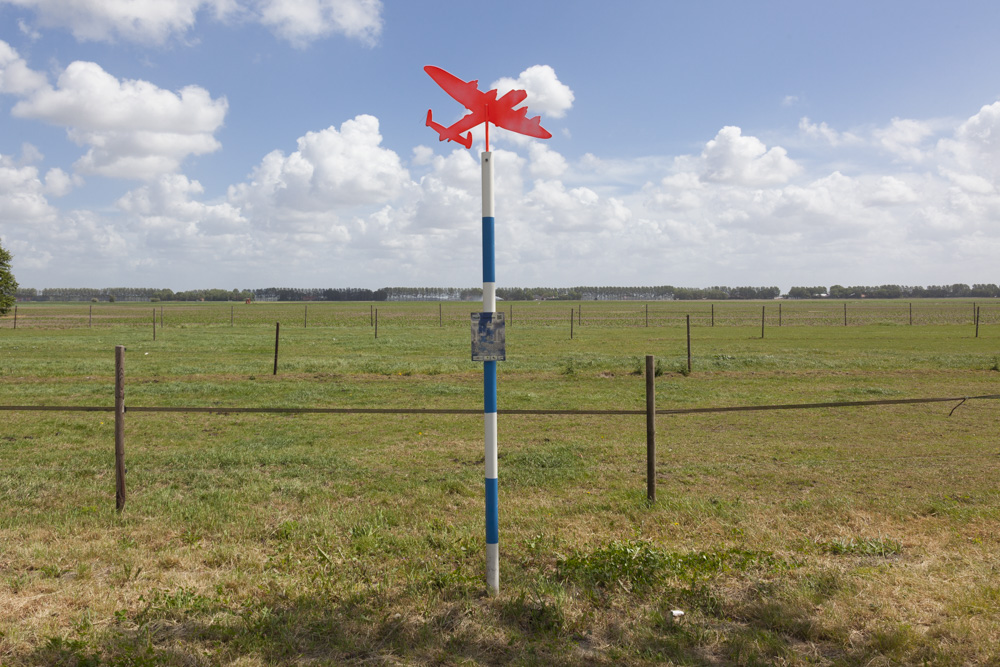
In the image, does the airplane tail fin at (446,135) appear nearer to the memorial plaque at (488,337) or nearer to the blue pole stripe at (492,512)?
the memorial plaque at (488,337)

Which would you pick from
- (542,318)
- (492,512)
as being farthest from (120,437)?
(542,318)

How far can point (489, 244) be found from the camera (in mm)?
4367

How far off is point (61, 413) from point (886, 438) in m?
15.2

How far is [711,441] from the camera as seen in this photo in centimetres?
1020

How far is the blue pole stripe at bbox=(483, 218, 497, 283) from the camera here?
14.2 ft

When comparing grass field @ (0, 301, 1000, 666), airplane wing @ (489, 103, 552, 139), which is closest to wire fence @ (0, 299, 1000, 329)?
grass field @ (0, 301, 1000, 666)

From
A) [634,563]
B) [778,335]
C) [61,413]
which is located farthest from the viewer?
[778,335]

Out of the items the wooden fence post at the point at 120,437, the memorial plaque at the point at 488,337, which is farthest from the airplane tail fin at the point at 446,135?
the wooden fence post at the point at 120,437

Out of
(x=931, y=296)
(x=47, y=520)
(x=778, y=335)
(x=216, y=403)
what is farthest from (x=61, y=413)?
(x=931, y=296)

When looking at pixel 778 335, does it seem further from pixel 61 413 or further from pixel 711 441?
pixel 61 413

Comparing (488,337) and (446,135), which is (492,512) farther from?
(446,135)

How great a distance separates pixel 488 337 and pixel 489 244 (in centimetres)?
66

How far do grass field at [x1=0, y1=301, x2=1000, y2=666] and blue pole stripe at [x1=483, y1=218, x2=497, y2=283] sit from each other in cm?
223

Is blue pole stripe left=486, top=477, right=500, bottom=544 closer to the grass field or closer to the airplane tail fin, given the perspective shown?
the grass field
